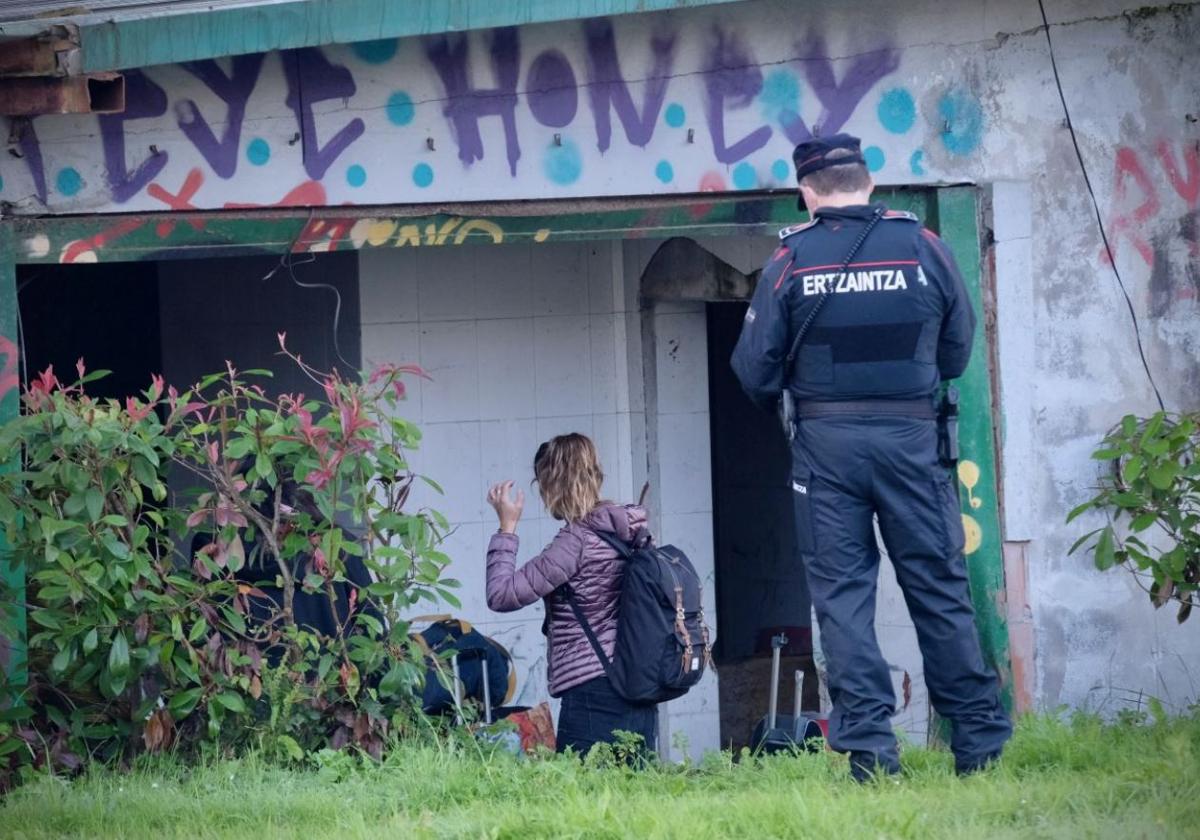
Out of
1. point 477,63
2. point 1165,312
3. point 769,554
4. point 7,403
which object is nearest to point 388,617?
point 7,403

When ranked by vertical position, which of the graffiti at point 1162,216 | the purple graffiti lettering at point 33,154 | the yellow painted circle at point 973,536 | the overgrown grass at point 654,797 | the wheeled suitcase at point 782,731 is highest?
the purple graffiti lettering at point 33,154

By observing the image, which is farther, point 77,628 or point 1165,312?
point 1165,312

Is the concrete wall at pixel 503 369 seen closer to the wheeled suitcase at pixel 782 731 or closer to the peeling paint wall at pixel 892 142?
the wheeled suitcase at pixel 782 731

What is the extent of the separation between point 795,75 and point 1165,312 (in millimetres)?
1748

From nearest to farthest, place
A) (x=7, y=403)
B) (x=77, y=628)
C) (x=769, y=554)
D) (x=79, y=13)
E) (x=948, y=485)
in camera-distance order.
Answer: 1. (x=948, y=485)
2. (x=77, y=628)
3. (x=79, y=13)
4. (x=7, y=403)
5. (x=769, y=554)

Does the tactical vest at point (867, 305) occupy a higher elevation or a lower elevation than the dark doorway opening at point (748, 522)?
higher

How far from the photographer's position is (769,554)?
9.04m

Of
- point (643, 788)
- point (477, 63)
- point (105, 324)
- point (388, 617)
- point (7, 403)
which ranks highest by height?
point (477, 63)

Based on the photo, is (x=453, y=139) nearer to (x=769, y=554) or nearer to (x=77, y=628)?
(x=77, y=628)

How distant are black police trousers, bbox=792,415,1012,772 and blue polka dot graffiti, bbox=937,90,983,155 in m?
1.69

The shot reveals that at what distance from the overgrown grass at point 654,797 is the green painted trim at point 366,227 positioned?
197 centimetres

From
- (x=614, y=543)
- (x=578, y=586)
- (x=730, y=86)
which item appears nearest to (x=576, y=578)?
(x=578, y=586)

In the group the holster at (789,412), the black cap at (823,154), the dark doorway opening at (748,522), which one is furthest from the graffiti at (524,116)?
the dark doorway opening at (748,522)

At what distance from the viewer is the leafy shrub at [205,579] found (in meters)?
4.95
